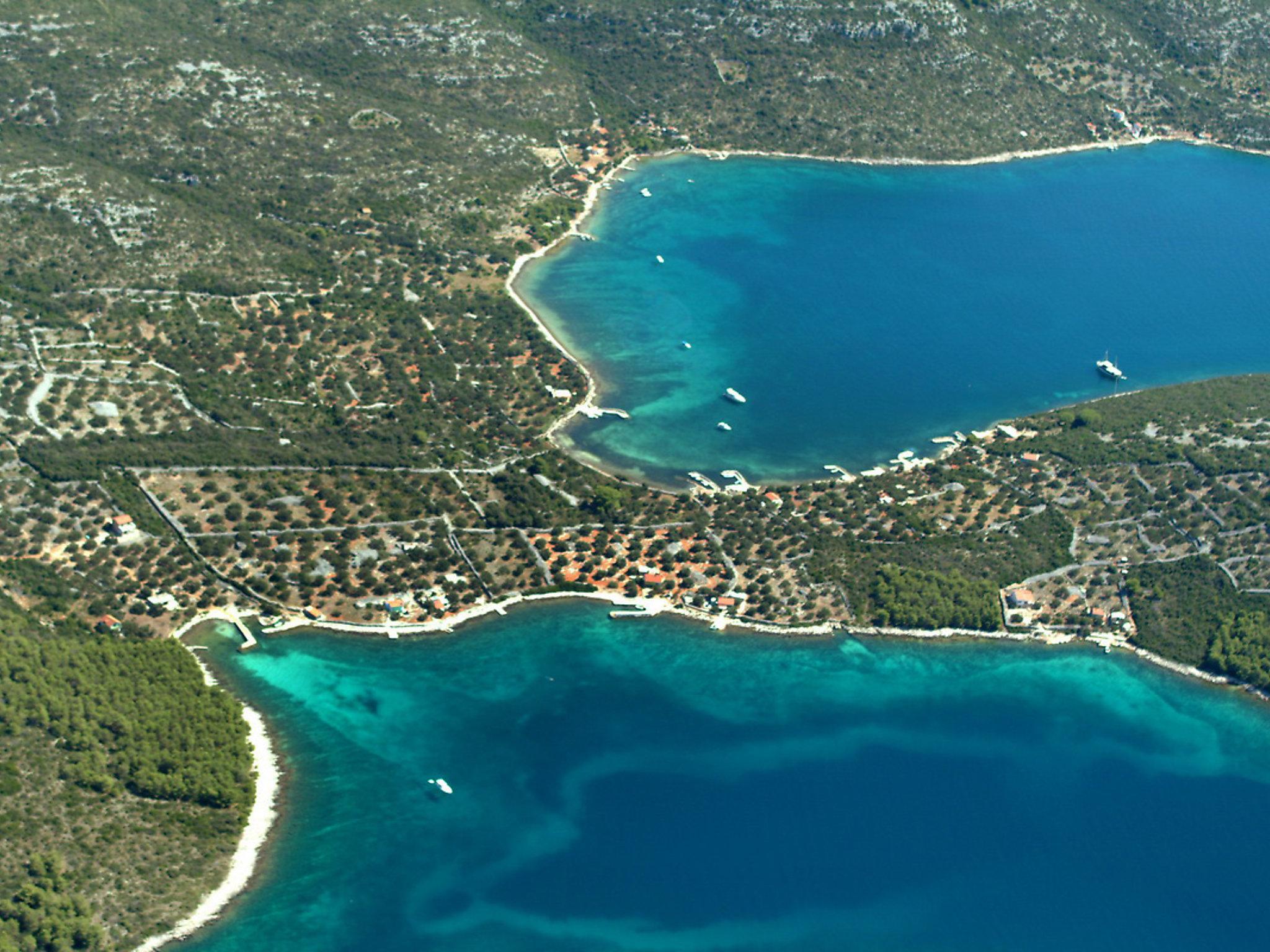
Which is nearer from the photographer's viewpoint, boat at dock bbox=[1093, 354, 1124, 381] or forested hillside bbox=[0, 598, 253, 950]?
forested hillside bbox=[0, 598, 253, 950]

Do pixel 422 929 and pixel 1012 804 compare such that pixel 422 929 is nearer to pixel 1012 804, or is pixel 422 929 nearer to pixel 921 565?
pixel 1012 804

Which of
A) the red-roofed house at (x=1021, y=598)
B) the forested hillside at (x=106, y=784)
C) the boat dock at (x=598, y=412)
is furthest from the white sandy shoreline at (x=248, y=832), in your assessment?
the red-roofed house at (x=1021, y=598)

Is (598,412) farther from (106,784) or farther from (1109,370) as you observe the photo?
(106,784)

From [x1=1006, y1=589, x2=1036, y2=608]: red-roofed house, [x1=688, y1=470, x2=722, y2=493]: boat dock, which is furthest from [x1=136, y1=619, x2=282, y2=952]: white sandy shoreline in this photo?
[x1=1006, y1=589, x2=1036, y2=608]: red-roofed house

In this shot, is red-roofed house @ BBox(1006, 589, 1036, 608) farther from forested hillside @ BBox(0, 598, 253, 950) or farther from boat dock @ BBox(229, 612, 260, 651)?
forested hillside @ BBox(0, 598, 253, 950)

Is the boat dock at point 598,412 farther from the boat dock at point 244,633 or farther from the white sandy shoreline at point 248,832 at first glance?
the white sandy shoreline at point 248,832

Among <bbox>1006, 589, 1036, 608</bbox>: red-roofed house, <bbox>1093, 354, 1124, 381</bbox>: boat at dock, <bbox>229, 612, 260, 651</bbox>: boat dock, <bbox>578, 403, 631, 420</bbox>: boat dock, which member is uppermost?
<bbox>1093, 354, 1124, 381</bbox>: boat at dock
